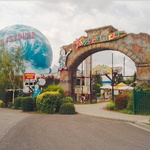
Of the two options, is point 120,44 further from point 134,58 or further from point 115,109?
point 115,109

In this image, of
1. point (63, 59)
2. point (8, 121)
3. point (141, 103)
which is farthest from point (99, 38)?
point (8, 121)

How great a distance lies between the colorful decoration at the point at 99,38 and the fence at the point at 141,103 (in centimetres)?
737

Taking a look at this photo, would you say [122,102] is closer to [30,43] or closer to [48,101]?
[48,101]

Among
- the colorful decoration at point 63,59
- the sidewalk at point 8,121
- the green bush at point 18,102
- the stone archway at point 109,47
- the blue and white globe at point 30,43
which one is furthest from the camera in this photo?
the blue and white globe at point 30,43

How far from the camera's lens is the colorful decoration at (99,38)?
19.5 metres

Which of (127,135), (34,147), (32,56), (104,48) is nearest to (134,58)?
(104,48)

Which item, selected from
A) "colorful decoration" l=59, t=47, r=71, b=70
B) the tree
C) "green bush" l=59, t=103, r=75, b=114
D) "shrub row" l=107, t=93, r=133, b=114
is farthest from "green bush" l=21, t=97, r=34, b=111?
"colorful decoration" l=59, t=47, r=71, b=70

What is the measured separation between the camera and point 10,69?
72.5ft

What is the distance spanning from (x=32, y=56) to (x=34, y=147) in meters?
27.7

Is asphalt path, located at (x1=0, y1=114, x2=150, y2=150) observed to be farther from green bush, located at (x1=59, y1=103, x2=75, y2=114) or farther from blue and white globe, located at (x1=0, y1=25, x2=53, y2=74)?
blue and white globe, located at (x1=0, y1=25, x2=53, y2=74)

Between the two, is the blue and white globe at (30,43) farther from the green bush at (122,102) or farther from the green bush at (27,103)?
the green bush at (122,102)

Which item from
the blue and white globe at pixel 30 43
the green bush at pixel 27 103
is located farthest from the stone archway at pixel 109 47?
the blue and white globe at pixel 30 43

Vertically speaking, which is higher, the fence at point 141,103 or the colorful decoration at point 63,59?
the colorful decoration at point 63,59

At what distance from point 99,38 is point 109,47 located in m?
1.49
